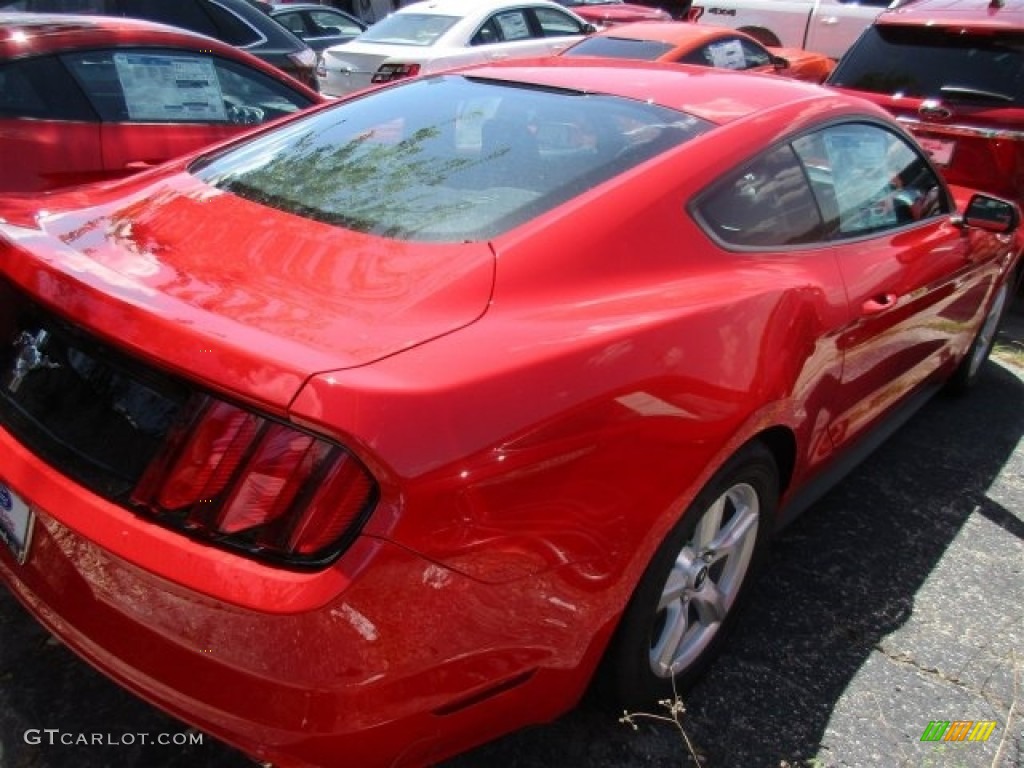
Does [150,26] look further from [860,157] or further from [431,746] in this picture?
[431,746]

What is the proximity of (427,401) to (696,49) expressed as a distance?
8.02m

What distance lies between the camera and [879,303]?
268 centimetres

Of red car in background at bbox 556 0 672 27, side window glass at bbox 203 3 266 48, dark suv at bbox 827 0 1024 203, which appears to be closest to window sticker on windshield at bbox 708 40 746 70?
dark suv at bbox 827 0 1024 203

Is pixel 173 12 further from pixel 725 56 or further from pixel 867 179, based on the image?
pixel 867 179

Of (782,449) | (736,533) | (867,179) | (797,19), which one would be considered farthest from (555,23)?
(736,533)

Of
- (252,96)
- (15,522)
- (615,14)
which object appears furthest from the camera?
(615,14)

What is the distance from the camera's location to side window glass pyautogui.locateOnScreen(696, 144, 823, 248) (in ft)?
7.41

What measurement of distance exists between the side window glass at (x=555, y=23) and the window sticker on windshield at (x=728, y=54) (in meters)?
2.64

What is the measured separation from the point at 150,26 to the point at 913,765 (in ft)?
14.8

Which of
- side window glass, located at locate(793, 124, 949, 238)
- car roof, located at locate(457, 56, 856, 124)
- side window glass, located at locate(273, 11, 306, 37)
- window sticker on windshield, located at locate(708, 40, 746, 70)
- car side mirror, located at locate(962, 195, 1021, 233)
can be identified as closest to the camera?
car roof, located at locate(457, 56, 856, 124)

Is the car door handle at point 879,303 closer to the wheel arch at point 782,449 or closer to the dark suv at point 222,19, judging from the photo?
the wheel arch at point 782,449

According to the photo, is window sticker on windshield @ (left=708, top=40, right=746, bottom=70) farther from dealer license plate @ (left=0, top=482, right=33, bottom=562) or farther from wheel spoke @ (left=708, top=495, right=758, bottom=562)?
dealer license plate @ (left=0, top=482, right=33, bottom=562)

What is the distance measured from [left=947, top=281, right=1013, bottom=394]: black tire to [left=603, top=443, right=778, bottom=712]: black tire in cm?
223

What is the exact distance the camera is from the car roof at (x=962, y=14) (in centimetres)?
524
